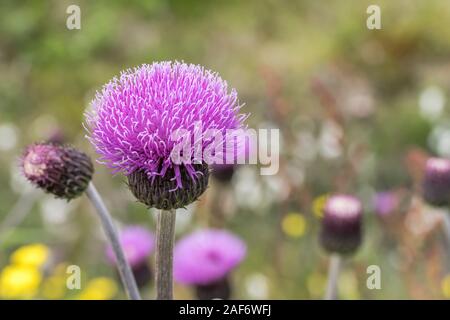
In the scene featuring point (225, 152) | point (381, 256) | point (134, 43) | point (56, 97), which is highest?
point (134, 43)

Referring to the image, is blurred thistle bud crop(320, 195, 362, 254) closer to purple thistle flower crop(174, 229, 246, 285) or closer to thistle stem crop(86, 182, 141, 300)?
purple thistle flower crop(174, 229, 246, 285)

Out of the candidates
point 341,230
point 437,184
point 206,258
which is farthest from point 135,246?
point 437,184

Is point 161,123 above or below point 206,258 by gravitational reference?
above

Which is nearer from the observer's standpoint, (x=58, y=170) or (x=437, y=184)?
(x=58, y=170)

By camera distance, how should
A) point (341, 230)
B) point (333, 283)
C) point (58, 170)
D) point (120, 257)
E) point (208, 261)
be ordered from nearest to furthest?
point (120, 257)
point (58, 170)
point (333, 283)
point (341, 230)
point (208, 261)

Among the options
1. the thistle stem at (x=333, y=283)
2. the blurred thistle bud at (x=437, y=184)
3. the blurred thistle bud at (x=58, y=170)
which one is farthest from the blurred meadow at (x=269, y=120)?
the blurred thistle bud at (x=58, y=170)

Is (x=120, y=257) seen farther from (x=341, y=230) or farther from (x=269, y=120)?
(x=269, y=120)
